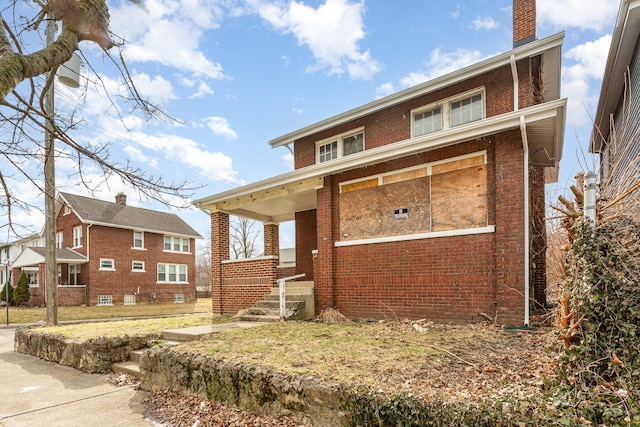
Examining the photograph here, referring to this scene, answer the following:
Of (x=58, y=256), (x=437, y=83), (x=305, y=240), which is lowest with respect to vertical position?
(x=58, y=256)

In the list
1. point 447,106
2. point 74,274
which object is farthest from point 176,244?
point 447,106

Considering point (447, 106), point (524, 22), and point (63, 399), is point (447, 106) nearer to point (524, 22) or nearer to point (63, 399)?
point (524, 22)

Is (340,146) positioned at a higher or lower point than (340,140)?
lower

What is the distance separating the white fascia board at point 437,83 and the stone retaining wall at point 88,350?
786 centimetres

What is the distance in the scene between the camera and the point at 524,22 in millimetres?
9875

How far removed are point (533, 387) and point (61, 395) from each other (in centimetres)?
632

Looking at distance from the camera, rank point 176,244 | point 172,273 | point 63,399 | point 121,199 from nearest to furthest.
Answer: point 63,399 → point 172,273 → point 121,199 → point 176,244

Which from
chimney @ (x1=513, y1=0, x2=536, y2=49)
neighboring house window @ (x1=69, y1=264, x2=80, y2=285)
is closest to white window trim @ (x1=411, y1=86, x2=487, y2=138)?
chimney @ (x1=513, y1=0, x2=536, y2=49)

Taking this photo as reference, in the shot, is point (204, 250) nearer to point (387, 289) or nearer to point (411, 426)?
point (387, 289)

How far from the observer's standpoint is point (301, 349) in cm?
519

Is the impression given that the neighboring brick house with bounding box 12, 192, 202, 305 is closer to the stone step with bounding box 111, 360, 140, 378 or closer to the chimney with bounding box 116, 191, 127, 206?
the chimney with bounding box 116, 191, 127, 206

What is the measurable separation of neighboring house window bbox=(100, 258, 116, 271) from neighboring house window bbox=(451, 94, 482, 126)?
78.6 ft

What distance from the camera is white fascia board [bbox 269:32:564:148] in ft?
27.3

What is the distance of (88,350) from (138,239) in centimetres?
2183
